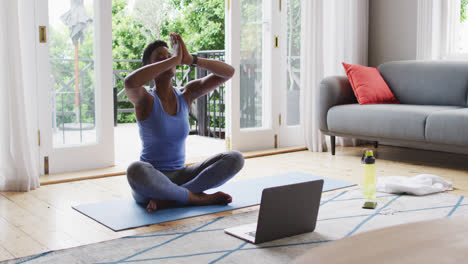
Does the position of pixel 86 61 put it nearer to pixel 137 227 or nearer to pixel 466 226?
pixel 137 227

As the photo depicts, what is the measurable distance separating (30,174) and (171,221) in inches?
45.1

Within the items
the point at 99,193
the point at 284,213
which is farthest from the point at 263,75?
the point at 284,213

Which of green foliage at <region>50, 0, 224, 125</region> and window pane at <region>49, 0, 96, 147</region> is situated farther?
green foliage at <region>50, 0, 224, 125</region>

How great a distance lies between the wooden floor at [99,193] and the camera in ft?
6.85

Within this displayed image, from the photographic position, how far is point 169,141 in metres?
2.48

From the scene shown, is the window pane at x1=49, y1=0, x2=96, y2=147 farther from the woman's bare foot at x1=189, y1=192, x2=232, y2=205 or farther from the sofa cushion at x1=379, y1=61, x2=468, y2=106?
the sofa cushion at x1=379, y1=61, x2=468, y2=106

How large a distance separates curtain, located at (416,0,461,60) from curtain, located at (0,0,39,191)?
3.35 m

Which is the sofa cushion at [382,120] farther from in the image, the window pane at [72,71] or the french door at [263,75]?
the window pane at [72,71]

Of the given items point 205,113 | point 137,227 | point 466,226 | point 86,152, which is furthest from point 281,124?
point 466,226

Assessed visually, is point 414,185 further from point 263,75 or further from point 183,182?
point 263,75

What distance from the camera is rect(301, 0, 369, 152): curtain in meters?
4.50

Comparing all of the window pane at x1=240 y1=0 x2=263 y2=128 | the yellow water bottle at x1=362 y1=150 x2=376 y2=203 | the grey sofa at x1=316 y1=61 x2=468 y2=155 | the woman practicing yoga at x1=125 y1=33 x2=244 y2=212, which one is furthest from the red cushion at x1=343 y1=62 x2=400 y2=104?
the woman practicing yoga at x1=125 y1=33 x2=244 y2=212

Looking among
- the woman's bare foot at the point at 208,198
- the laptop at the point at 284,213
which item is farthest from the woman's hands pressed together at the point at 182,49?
the laptop at the point at 284,213

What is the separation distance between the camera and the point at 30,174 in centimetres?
299
